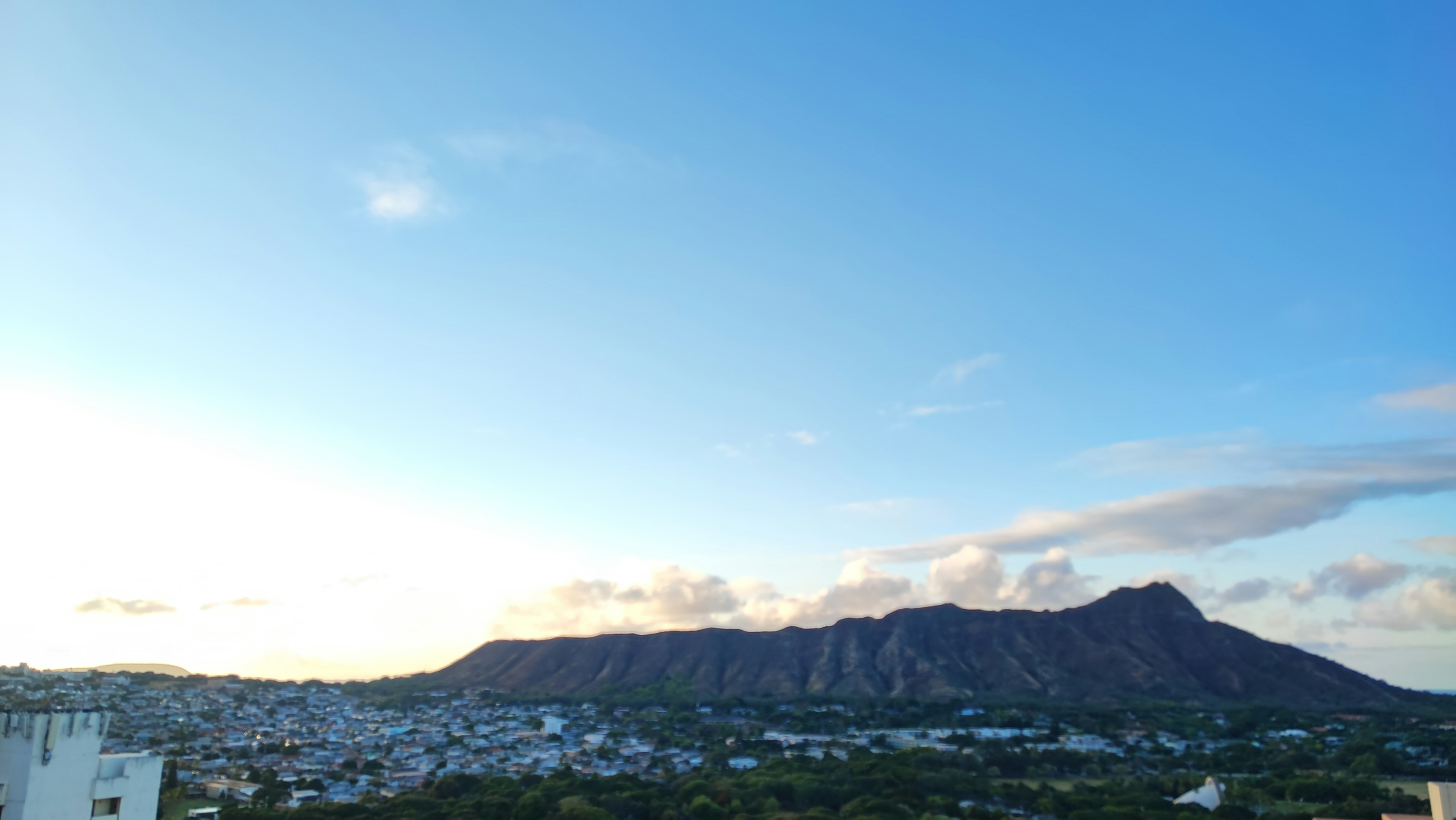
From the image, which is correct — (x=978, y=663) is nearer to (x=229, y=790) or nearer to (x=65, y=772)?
(x=229, y=790)

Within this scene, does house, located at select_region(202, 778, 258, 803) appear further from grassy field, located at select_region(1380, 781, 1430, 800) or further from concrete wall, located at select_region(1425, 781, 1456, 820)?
grassy field, located at select_region(1380, 781, 1430, 800)

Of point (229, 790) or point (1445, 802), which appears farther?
point (229, 790)

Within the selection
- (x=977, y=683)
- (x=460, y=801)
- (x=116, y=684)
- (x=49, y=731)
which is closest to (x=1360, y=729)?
(x=977, y=683)

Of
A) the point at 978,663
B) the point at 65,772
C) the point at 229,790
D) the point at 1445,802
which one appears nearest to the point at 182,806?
the point at 229,790

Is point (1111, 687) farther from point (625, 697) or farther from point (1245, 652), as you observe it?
point (625, 697)

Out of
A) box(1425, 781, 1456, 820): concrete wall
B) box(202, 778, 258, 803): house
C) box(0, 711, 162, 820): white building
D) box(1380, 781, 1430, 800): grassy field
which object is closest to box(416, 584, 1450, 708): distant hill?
box(1380, 781, 1430, 800): grassy field
